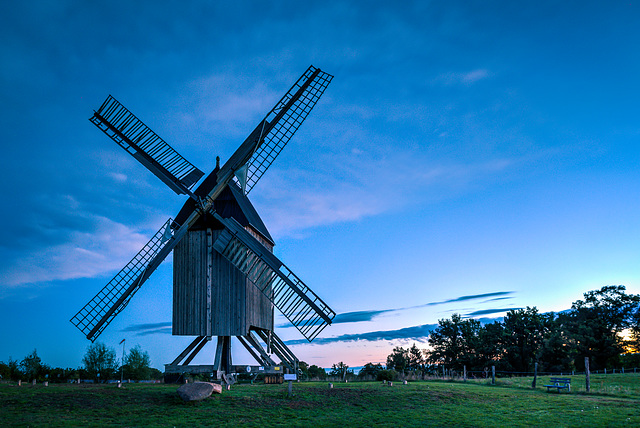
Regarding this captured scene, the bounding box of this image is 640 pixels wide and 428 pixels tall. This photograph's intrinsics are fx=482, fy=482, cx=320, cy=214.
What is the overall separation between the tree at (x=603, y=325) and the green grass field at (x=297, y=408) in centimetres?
3822

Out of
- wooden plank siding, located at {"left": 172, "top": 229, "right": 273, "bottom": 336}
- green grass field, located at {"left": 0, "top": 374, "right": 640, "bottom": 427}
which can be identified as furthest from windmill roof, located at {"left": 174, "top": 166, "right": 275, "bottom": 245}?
green grass field, located at {"left": 0, "top": 374, "right": 640, "bottom": 427}

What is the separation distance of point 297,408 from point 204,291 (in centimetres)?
734

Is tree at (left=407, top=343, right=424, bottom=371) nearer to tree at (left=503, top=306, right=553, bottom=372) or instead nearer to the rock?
tree at (left=503, top=306, right=553, bottom=372)

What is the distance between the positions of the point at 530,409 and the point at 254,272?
1352cm

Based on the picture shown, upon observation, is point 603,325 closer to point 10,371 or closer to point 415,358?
point 415,358

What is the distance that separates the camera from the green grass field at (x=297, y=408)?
15.8 meters

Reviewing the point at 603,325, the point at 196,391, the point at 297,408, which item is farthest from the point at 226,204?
the point at 603,325

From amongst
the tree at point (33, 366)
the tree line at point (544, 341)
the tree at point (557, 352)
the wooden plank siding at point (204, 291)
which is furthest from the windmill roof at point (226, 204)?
the tree at point (557, 352)

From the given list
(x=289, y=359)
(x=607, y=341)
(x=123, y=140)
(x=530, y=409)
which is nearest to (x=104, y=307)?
(x=123, y=140)

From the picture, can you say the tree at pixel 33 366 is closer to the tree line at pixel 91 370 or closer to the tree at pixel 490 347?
the tree line at pixel 91 370

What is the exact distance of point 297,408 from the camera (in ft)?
60.2

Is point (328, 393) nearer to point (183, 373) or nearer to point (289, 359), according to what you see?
point (289, 359)

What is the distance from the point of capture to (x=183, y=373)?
77.8ft

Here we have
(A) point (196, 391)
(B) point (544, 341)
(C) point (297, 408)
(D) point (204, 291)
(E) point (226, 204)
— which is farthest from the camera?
(B) point (544, 341)
